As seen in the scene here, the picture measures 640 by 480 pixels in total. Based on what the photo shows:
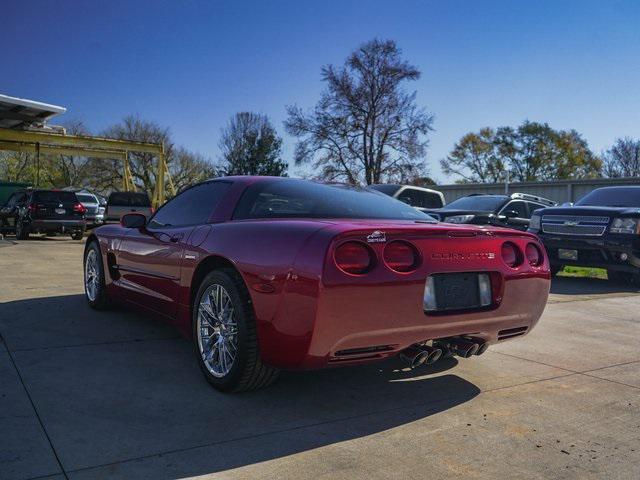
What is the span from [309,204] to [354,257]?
934mm

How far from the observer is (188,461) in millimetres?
2611

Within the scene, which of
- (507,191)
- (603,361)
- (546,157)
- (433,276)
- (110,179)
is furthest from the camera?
(546,157)

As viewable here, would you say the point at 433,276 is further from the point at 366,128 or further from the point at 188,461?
the point at 366,128

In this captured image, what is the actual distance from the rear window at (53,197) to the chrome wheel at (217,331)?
15.4 m

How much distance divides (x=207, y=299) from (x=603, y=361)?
121 inches

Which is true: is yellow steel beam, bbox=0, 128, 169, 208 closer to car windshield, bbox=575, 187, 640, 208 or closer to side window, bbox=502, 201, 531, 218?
side window, bbox=502, 201, 531, 218

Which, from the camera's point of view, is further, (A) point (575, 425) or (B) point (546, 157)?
(B) point (546, 157)

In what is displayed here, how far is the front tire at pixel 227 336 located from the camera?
10.7 feet

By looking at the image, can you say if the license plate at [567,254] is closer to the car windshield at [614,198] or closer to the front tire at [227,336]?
the car windshield at [614,198]

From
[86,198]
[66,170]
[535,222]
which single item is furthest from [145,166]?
[535,222]

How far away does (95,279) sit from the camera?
5.68 meters

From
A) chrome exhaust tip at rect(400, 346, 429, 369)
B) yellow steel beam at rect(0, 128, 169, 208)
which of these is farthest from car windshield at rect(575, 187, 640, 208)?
yellow steel beam at rect(0, 128, 169, 208)

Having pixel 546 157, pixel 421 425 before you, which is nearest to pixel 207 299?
pixel 421 425

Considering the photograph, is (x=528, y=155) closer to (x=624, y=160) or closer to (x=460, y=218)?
(x=624, y=160)
